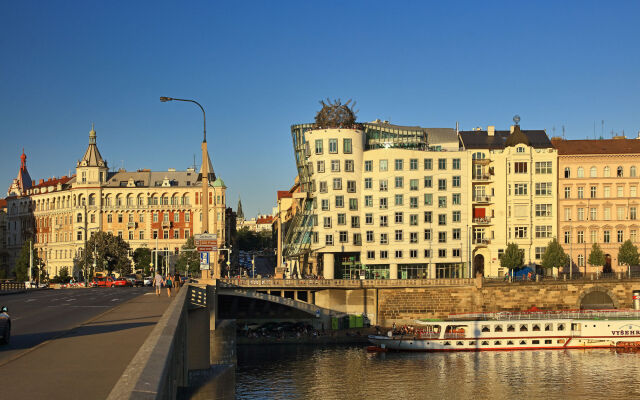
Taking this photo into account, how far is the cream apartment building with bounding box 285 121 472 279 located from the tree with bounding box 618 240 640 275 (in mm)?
19996

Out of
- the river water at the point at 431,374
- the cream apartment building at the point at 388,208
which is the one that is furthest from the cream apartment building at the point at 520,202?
the river water at the point at 431,374

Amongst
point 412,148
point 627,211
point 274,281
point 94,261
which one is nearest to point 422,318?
point 274,281

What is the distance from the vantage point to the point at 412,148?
117 metres

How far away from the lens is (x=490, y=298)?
103 meters

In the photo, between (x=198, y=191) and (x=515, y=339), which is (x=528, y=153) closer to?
(x=515, y=339)

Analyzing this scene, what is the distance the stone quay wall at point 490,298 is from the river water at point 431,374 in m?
11.4

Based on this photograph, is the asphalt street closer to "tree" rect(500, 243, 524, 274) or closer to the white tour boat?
the white tour boat

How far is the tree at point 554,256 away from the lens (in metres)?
106

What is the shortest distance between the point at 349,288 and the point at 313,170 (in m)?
19.6

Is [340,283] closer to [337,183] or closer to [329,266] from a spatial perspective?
[329,266]

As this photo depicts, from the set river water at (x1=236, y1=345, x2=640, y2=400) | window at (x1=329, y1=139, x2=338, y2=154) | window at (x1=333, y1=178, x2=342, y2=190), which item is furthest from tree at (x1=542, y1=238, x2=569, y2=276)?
window at (x1=329, y1=139, x2=338, y2=154)

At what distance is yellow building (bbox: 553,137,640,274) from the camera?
369ft

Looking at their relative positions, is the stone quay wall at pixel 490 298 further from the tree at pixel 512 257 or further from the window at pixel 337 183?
the window at pixel 337 183

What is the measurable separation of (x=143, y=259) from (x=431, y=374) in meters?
89.3
